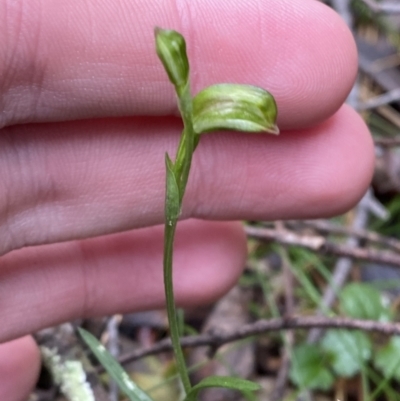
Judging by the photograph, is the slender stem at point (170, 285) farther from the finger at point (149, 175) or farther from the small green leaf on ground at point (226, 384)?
the finger at point (149, 175)

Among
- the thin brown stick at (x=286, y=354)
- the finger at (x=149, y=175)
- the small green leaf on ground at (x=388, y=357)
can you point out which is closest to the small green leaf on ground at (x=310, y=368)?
the thin brown stick at (x=286, y=354)

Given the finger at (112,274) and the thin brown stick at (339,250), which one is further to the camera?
the thin brown stick at (339,250)

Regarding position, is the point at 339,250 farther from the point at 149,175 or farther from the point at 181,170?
the point at 181,170

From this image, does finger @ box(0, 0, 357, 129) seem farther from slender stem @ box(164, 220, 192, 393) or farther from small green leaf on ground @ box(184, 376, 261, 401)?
small green leaf on ground @ box(184, 376, 261, 401)

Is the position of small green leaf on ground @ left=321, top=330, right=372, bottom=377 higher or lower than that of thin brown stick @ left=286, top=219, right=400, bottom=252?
lower

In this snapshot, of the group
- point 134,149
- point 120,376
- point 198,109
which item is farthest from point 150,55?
point 120,376

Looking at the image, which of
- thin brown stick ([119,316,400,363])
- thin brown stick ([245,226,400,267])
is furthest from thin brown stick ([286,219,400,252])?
thin brown stick ([119,316,400,363])

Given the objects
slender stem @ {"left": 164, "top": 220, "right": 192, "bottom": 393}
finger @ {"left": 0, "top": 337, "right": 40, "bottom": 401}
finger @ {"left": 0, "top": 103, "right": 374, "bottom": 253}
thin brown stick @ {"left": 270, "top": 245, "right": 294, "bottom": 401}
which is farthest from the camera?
thin brown stick @ {"left": 270, "top": 245, "right": 294, "bottom": 401}
